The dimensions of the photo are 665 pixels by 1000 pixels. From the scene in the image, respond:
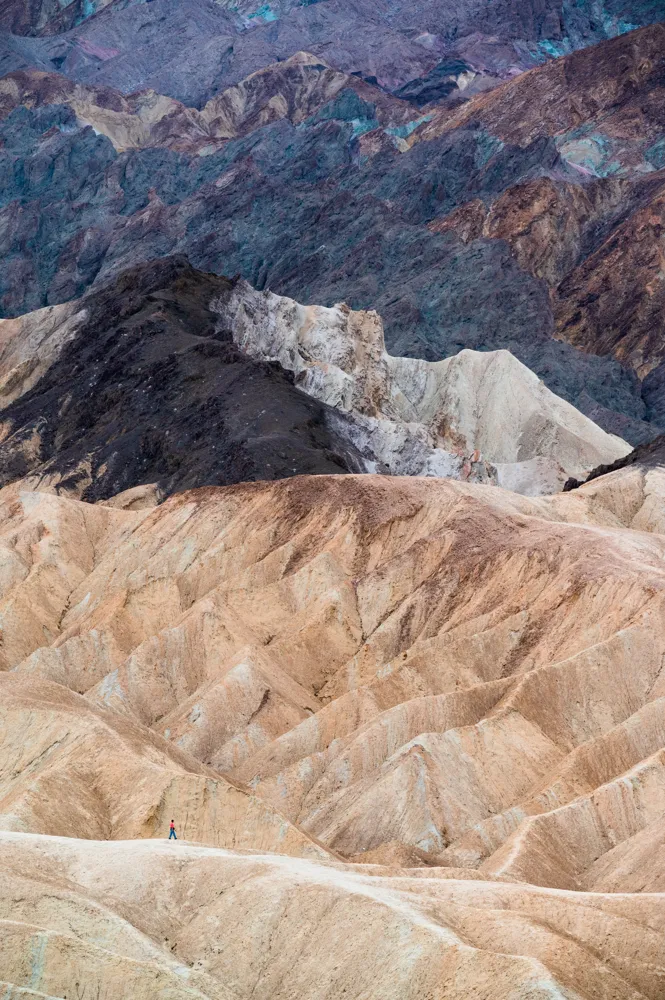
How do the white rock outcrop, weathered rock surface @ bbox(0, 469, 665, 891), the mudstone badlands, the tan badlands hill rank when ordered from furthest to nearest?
the white rock outcrop < weathered rock surface @ bbox(0, 469, 665, 891) < the mudstone badlands < the tan badlands hill

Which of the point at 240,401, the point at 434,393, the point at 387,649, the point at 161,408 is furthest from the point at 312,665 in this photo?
the point at 434,393

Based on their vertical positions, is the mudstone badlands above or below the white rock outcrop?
above

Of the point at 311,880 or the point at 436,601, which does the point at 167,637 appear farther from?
the point at 311,880

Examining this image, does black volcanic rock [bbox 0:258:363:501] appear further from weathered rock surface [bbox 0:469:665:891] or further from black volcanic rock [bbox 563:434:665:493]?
black volcanic rock [bbox 563:434:665:493]

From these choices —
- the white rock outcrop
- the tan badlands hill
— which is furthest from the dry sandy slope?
the white rock outcrop

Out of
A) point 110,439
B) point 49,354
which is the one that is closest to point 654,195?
point 49,354

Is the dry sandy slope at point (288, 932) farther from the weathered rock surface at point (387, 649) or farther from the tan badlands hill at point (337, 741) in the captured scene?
the weathered rock surface at point (387, 649)
